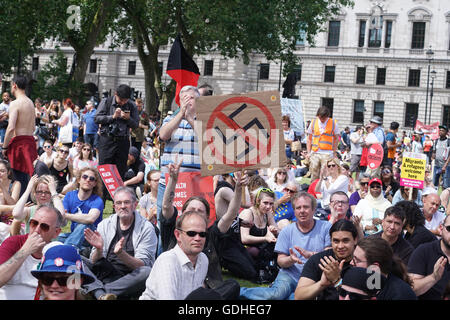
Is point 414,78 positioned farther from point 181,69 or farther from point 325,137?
point 181,69

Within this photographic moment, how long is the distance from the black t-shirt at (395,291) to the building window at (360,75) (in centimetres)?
5757

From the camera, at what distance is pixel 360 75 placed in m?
61.1


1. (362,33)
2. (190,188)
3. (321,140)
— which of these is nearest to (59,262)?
(190,188)

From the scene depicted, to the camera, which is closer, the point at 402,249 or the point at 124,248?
the point at 402,249

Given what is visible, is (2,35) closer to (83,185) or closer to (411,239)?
(83,185)

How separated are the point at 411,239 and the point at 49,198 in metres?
3.69

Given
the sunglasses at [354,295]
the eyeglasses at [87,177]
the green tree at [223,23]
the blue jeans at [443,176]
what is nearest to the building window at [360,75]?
the green tree at [223,23]

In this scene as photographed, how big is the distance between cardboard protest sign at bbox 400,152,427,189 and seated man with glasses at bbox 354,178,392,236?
1665 millimetres

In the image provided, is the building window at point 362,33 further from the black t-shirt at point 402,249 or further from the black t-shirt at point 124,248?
the black t-shirt at point 124,248

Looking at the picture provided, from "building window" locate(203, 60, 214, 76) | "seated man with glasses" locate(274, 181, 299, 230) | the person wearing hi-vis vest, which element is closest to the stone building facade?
"building window" locate(203, 60, 214, 76)

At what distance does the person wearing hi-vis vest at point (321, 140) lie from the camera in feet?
38.7

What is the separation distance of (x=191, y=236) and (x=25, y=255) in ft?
3.59

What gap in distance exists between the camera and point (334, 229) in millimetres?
5242

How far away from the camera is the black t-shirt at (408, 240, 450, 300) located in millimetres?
5336
